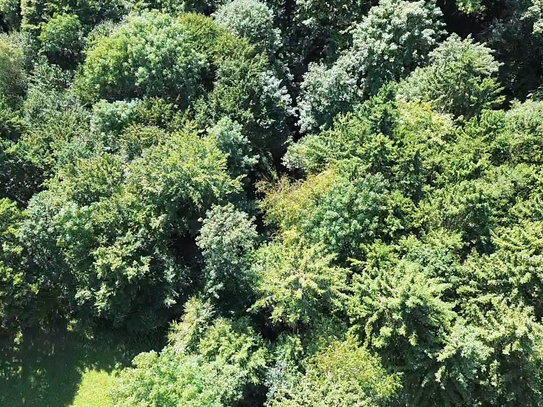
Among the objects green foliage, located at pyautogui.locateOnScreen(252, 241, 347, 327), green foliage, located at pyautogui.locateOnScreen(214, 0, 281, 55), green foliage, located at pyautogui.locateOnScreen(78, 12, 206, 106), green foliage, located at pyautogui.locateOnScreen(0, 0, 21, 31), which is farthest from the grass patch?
green foliage, located at pyautogui.locateOnScreen(0, 0, 21, 31)

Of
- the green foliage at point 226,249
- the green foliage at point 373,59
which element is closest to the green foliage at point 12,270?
the green foliage at point 226,249

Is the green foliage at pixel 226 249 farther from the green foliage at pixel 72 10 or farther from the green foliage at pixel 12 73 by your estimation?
the green foliage at pixel 72 10

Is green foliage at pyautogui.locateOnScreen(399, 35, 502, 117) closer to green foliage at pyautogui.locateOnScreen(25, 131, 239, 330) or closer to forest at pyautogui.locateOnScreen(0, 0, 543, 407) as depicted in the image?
forest at pyautogui.locateOnScreen(0, 0, 543, 407)

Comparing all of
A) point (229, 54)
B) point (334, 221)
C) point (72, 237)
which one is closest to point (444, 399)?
point (334, 221)

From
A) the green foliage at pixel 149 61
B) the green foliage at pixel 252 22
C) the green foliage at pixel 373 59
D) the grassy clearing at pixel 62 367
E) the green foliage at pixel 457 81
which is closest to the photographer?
the green foliage at pixel 457 81

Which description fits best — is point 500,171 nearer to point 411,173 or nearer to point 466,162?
point 466,162

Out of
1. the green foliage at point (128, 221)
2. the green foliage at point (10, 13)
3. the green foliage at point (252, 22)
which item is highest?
the green foliage at point (10, 13)
